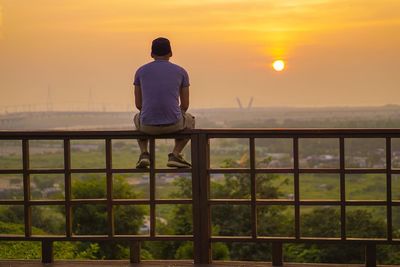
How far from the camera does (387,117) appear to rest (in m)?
51.2

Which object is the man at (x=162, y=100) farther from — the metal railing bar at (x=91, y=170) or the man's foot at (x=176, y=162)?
the metal railing bar at (x=91, y=170)

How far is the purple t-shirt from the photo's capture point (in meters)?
6.40

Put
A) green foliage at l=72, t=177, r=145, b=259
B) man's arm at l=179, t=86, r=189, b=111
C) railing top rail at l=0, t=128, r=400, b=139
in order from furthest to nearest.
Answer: green foliage at l=72, t=177, r=145, b=259 → man's arm at l=179, t=86, r=189, b=111 → railing top rail at l=0, t=128, r=400, b=139

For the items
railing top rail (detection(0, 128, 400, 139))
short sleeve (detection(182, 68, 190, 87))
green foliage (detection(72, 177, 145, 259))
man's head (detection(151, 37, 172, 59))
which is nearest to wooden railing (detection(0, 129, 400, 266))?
railing top rail (detection(0, 128, 400, 139))

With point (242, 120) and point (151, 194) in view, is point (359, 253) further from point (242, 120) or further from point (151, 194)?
point (151, 194)

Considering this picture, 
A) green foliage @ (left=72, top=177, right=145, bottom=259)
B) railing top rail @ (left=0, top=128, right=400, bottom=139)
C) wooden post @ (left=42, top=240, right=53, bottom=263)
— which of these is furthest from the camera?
green foliage @ (left=72, top=177, right=145, bottom=259)

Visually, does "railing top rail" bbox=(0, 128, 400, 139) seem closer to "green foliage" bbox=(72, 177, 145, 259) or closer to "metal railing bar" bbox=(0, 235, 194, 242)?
"metal railing bar" bbox=(0, 235, 194, 242)

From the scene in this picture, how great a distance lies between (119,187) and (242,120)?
69.0ft

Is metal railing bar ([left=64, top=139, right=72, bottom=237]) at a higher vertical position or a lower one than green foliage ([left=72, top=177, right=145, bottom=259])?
higher

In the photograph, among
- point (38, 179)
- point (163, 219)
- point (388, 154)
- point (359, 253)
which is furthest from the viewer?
point (38, 179)

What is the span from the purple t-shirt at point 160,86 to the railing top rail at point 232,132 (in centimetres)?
22

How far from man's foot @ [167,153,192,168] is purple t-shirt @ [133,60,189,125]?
31 cm

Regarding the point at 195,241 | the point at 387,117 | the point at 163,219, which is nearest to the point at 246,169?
the point at 195,241

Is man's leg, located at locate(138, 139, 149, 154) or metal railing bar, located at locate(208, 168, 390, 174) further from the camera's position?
man's leg, located at locate(138, 139, 149, 154)
